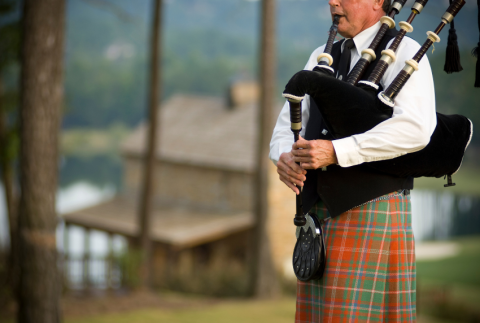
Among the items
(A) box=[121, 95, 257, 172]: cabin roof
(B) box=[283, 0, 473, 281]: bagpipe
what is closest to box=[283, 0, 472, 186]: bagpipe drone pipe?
(B) box=[283, 0, 473, 281]: bagpipe

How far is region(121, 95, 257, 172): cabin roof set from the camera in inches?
678

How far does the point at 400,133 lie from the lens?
164 cm

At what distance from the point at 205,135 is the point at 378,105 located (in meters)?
17.7

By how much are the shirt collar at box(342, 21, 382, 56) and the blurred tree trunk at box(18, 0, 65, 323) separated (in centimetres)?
324

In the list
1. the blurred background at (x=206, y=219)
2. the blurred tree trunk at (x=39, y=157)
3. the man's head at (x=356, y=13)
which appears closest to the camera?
the man's head at (x=356, y=13)

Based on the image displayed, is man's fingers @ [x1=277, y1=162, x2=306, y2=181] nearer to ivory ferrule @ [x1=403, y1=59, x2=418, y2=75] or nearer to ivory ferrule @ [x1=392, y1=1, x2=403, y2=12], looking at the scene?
ivory ferrule @ [x1=403, y1=59, x2=418, y2=75]

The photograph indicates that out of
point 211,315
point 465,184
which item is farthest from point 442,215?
point 211,315

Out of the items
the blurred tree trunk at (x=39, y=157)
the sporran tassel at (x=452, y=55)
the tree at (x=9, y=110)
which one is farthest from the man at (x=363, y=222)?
the tree at (x=9, y=110)

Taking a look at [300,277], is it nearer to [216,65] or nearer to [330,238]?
[330,238]

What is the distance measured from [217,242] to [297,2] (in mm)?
89153

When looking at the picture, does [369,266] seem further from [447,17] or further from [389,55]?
[447,17]

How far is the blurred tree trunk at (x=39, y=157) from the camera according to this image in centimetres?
430

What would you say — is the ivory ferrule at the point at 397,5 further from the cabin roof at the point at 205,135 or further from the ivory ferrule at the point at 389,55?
the cabin roof at the point at 205,135

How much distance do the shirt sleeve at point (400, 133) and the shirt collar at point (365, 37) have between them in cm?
25
